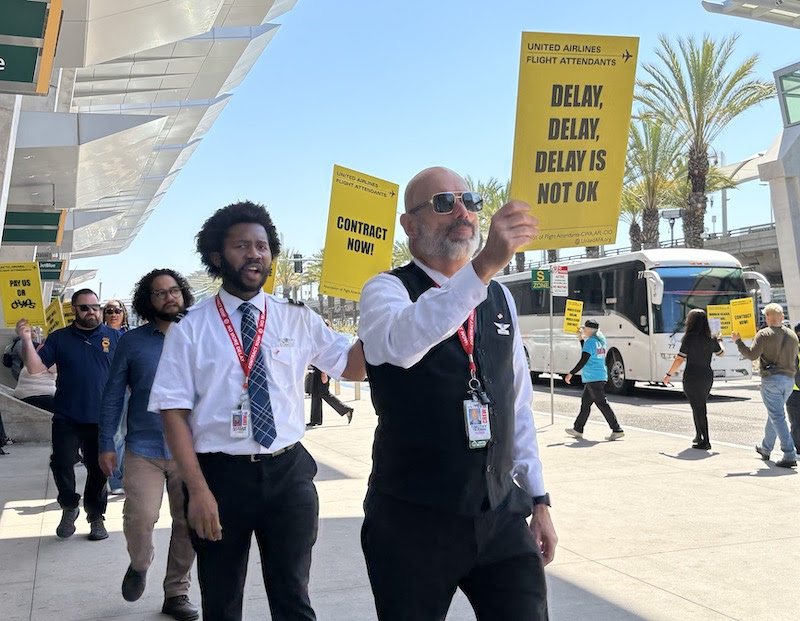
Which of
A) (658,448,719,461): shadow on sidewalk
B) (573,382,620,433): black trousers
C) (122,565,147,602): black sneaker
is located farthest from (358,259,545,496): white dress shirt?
(573,382,620,433): black trousers

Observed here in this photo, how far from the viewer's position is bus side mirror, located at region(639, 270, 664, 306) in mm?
21312

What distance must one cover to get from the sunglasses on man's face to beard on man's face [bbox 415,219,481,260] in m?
0.06

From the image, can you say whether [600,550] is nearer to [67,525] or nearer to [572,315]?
[67,525]

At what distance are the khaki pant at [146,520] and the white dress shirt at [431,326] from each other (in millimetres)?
2764

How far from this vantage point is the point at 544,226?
124 inches

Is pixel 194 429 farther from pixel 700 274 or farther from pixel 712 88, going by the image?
pixel 712 88

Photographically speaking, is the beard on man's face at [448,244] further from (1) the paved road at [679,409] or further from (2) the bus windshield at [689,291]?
(2) the bus windshield at [689,291]

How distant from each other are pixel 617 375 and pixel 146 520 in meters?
19.1

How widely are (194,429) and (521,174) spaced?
1.64m

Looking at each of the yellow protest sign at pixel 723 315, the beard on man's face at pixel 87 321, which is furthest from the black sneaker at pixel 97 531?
the yellow protest sign at pixel 723 315

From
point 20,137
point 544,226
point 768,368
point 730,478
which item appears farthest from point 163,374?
point 20,137

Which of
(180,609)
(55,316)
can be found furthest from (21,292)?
(180,609)

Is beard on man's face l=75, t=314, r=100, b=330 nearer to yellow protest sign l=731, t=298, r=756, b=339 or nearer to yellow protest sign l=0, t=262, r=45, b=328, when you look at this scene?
yellow protest sign l=0, t=262, r=45, b=328

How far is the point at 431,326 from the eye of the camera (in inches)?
92.8
